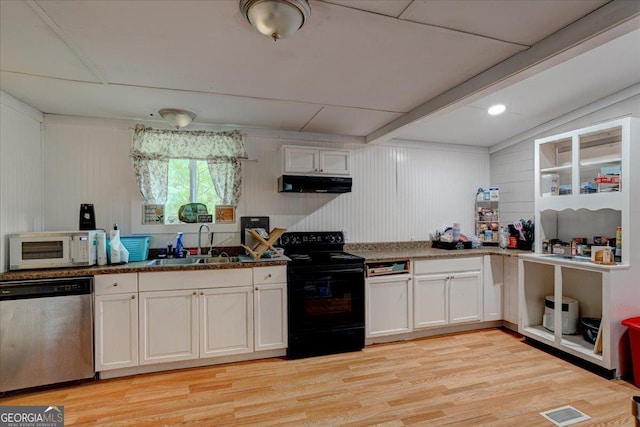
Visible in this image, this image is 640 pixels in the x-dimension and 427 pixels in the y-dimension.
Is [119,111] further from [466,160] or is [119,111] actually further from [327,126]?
[466,160]

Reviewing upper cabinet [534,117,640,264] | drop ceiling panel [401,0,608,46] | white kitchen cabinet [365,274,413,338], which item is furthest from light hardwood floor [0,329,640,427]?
drop ceiling panel [401,0,608,46]

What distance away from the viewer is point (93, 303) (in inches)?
97.9

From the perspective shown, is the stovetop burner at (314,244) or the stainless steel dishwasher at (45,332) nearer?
the stainless steel dishwasher at (45,332)

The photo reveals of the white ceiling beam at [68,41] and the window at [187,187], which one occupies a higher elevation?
A: the white ceiling beam at [68,41]

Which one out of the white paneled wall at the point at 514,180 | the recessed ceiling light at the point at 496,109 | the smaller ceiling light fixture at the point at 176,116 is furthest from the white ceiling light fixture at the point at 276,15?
the white paneled wall at the point at 514,180

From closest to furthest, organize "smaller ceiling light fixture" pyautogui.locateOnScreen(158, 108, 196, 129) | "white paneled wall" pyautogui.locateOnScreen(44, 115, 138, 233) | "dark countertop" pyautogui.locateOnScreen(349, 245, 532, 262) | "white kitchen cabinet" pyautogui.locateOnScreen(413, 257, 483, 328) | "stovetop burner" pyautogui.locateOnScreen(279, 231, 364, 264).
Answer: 1. "smaller ceiling light fixture" pyautogui.locateOnScreen(158, 108, 196, 129)
2. "white paneled wall" pyautogui.locateOnScreen(44, 115, 138, 233)
3. "dark countertop" pyautogui.locateOnScreen(349, 245, 532, 262)
4. "white kitchen cabinet" pyautogui.locateOnScreen(413, 257, 483, 328)
5. "stovetop burner" pyautogui.locateOnScreen(279, 231, 364, 264)

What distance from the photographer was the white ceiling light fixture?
1.44m

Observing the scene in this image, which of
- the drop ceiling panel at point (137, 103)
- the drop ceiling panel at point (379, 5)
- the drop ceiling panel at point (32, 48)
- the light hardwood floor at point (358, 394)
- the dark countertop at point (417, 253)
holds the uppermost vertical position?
the drop ceiling panel at point (379, 5)

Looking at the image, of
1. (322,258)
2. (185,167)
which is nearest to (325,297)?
(322,258)

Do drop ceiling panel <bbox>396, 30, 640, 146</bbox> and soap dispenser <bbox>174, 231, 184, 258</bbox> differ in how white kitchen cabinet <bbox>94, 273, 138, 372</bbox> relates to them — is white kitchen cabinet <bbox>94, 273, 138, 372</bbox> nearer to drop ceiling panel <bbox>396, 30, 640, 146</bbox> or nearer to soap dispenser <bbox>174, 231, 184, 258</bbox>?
soap dispenser <bbox>174, 231, 184, 258</bbox>

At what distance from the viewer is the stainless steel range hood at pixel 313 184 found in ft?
10.6

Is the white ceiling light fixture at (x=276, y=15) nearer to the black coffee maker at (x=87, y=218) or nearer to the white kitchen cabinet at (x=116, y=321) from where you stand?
the white kitchen cabinet at (x=116, y=321)

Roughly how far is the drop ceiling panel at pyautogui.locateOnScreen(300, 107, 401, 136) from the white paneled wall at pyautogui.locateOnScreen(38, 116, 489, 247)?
21 cm

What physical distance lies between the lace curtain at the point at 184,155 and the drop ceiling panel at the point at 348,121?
879mm
